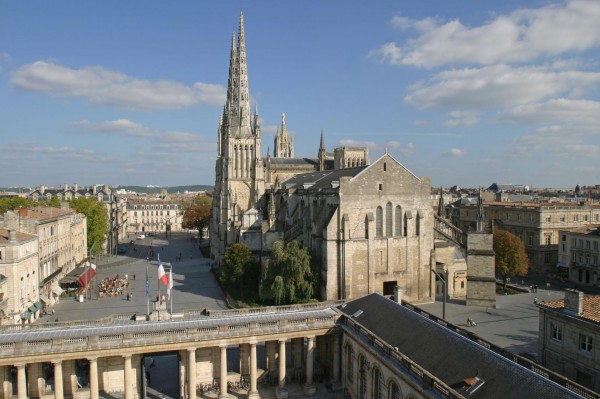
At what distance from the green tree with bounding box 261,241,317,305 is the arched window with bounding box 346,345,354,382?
550 inches

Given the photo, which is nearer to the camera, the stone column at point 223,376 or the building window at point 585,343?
the building window at point 585,343

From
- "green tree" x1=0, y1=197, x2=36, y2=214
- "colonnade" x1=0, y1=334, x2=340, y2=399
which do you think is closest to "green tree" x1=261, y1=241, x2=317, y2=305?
"colonnade" x1=0, y1=334, x2=340, y2=399

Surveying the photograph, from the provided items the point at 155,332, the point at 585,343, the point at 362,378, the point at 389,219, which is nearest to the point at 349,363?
the point at 362,378

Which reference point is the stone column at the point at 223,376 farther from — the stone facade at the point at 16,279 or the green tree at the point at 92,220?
the green tree at the point at 92,220

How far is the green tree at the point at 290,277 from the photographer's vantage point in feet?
137

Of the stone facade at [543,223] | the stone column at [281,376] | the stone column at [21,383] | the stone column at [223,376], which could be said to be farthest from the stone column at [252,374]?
the stone facade at [543,223]

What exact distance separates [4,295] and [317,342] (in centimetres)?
2648

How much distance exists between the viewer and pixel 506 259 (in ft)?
182

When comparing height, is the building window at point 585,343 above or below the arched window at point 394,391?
above

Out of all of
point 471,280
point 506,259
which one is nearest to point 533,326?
point 471,280

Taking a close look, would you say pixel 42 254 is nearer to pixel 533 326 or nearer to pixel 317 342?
pixel 317 342

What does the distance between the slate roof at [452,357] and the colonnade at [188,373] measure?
189 inches

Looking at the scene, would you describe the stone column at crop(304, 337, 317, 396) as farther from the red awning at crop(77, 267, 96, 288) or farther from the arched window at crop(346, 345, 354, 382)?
the red awning at crop(77, 267, 96, 288)

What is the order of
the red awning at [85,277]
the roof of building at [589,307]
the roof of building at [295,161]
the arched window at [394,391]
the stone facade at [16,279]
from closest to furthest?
the arched window at [394,391] < the roof of building at [589,307] < the stone facade at [16,279] < the red awning at [85,277] < the roof of building at [295,161]
